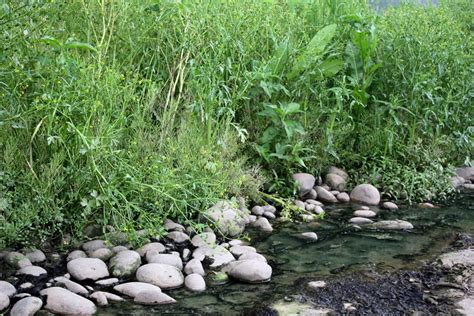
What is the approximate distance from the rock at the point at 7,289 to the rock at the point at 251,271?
4.82ft

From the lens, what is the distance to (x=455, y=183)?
25.0 feet

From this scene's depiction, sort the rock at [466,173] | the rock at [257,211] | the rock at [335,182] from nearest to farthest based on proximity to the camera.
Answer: the rock at [257,211] → the rock at [335,182] → the rock at [466,173]

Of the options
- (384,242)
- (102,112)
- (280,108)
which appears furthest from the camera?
(280,108)

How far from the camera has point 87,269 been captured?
14.6ft

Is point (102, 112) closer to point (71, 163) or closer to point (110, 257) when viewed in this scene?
point (71, 163)

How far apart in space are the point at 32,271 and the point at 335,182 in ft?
12.1

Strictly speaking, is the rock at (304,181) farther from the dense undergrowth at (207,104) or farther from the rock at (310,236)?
the rock at (310,236)

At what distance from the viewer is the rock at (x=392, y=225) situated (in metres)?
6.00

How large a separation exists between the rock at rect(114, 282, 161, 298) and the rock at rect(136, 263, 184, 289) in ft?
0.34

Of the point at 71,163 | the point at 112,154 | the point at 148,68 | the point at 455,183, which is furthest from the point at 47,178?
the point at 455,183

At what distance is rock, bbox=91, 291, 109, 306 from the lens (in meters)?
4.12

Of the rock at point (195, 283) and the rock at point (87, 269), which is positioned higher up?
the rock at point (87, 269)

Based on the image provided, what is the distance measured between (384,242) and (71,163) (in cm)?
268

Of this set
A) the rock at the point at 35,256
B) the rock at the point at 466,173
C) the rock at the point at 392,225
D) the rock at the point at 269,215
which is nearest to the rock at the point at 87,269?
the rock at the point at 35,256
